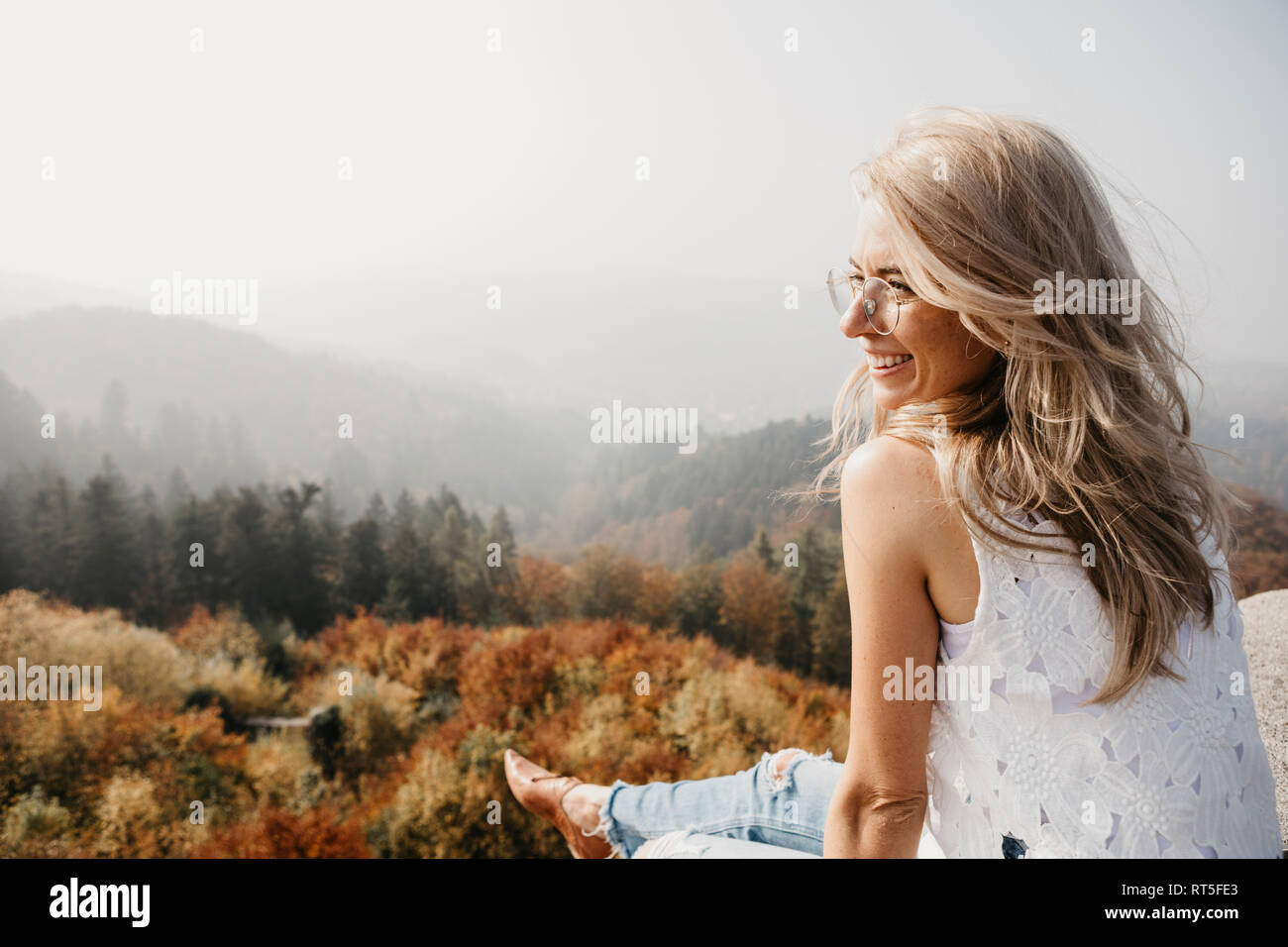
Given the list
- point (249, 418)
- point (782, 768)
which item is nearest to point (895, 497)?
point (782, 768)

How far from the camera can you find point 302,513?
5012 mm

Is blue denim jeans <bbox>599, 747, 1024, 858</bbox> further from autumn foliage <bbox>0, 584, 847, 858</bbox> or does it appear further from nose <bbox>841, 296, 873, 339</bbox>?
autumn foliage <bbox>0, 584, 847, 858</bbox>

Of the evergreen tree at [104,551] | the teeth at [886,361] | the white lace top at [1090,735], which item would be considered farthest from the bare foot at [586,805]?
the evergreen tree at [104,551]

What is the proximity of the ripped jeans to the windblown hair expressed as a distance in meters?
0.70

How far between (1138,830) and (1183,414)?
672mm

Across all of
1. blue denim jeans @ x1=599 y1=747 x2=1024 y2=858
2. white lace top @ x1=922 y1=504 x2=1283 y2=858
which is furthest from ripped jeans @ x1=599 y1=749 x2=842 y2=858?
white lace top @ x1=922 y1=504 x2=1283 y2=858

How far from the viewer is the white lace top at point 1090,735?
0.92m

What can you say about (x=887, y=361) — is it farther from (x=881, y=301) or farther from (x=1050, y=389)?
(x=1050, y=389)

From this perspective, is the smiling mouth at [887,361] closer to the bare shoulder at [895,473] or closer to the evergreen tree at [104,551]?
the bare shoulder at [895,473]

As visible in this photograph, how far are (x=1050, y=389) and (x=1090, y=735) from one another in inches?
17.4

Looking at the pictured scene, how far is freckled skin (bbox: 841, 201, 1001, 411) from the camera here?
110 cm

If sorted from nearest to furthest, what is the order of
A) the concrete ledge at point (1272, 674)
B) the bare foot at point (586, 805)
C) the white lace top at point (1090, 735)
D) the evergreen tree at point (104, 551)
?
the white lace top at point (1090, 735)
the concrete ledge at point (1272, 674)
the bare foot at point (586, 805)
the evergreen tree at point (104, 551)
